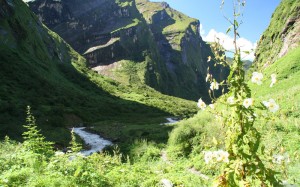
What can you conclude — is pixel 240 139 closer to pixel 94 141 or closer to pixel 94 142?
pixel 94 142

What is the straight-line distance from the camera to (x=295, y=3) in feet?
235

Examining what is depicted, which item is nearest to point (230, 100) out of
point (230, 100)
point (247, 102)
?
point (230, 100)

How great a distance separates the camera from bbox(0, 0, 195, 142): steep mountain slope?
55062 millimetres

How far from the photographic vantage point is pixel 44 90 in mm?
86250

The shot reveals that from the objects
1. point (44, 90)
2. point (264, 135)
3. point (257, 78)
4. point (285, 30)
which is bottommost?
point (264, 135)

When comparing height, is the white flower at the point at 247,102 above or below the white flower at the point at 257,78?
below

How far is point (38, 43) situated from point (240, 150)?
130m

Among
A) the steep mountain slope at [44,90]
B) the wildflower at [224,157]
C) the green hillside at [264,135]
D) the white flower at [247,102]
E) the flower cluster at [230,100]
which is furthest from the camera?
the steep mountain slope at [44,90]

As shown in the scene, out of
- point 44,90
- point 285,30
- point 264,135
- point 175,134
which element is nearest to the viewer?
point 264,135

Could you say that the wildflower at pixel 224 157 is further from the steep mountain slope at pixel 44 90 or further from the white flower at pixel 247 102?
the steep mountain slope at pixel 44 90

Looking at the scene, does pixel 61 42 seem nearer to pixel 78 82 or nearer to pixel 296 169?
pixel 78 82

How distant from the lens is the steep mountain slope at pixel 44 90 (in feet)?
181

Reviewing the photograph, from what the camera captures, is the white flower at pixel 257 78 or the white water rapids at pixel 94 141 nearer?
the white flower at pixel 257 78

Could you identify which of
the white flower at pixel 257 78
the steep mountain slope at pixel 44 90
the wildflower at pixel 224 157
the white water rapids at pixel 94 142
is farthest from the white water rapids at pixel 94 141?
the white flower at pixel 257 78
